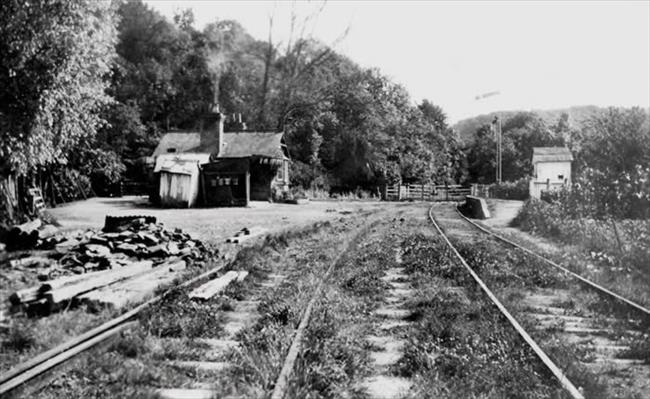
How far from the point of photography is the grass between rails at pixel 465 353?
4.39 metres

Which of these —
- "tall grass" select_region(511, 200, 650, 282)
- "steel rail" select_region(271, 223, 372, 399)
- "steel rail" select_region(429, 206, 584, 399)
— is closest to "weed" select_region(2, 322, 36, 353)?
"steel rail" select_region(271, 223, 372, 399)

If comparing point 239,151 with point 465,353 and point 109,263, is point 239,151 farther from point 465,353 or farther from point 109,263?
point 465,353

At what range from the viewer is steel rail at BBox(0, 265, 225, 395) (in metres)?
4.28

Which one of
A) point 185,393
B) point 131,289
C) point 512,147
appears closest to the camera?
point 185,393

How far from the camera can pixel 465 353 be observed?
5277 mm

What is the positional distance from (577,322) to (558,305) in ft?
3.17

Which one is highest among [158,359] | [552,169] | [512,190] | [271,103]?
[271,103]

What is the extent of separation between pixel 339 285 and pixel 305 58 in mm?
61181

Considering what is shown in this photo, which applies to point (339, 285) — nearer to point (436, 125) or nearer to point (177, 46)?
point (177, 46)

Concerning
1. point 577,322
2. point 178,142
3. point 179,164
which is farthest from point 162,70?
point 577,322

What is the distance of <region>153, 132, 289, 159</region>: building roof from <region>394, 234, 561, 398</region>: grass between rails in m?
35.5

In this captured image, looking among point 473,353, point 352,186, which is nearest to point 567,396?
point 473,353

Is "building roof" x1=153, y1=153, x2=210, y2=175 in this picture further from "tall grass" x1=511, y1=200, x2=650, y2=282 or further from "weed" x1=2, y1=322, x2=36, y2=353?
"weed" x1=2, y1=322, x2=36, y2=353

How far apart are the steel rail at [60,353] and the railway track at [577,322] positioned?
394 centimetres
